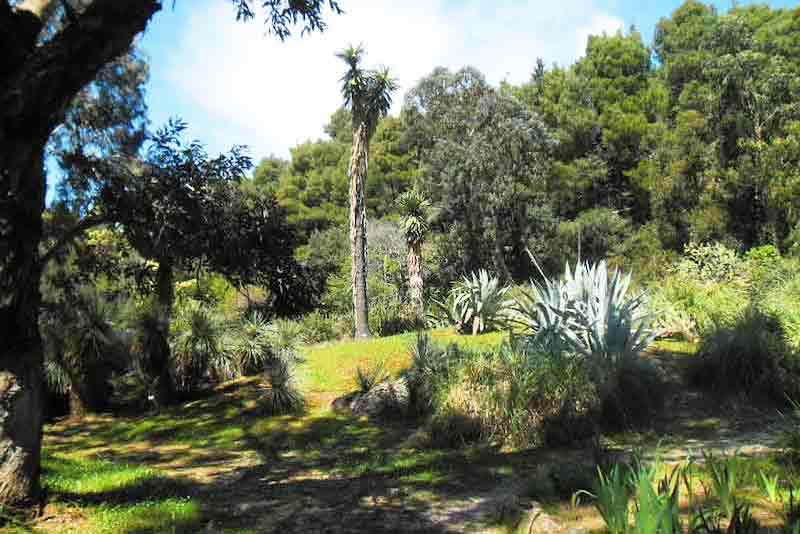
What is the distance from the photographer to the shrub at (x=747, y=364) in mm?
8375

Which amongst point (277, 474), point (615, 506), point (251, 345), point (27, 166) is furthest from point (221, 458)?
point (615, 506)

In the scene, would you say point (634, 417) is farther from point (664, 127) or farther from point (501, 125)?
point (664, 127)

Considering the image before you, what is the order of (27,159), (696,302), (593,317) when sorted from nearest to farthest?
(27,159), (593,317), (696,302)

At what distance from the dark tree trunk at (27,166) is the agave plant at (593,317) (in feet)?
20.6

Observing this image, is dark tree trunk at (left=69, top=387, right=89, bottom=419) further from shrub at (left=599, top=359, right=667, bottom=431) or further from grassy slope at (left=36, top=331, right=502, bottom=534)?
shrub at (left=599, top=359, right=667, bottom=431)

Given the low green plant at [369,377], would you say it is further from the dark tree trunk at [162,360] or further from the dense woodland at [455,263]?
the dark tree trunk at [162,360]

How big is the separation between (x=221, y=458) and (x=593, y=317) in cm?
533

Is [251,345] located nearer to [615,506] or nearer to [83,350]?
[83,350]

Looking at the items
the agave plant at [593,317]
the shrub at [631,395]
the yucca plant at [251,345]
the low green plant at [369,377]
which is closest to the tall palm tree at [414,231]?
the yucca plant at [251,345]

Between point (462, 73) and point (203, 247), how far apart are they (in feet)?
105

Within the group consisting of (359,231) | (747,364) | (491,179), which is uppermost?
(491,179)

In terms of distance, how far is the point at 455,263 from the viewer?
34.3 metres

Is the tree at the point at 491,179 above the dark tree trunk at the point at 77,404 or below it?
above

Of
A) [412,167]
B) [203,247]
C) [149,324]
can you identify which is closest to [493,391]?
[203,247]
